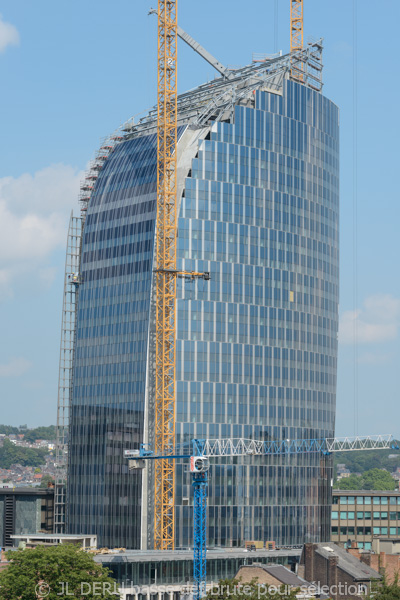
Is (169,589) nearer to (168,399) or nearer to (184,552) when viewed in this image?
(184,552)

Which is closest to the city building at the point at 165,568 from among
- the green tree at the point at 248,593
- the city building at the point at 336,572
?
the city building at the point at 336,572

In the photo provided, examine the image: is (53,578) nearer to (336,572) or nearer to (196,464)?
(196,464)

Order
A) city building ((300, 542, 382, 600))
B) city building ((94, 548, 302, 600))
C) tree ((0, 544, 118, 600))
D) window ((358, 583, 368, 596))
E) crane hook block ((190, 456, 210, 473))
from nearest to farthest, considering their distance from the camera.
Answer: tree ((0, 544, 118, 600)) → window ((358, 583, 368, 596)) → city building ((300, 542, 382, 600)) → crane hook block ((190, 456, 210, 473)) → city building ((94, 548, 302, 600))

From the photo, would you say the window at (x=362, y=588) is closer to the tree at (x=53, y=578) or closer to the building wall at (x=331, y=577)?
the building wall at (x=331, y=577)

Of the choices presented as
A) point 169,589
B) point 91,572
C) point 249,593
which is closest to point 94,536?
point 169,589

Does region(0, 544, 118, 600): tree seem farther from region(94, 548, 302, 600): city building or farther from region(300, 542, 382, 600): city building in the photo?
region(300, 542, 382, 600): city building

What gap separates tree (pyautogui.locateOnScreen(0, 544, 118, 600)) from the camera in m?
133

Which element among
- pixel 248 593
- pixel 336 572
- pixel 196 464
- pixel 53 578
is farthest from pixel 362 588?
pixel 248 593

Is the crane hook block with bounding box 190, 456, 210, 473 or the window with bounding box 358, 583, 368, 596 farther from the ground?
the crane hook block with bounding box 190, 456, 210, 473

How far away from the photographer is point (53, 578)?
5271 inches

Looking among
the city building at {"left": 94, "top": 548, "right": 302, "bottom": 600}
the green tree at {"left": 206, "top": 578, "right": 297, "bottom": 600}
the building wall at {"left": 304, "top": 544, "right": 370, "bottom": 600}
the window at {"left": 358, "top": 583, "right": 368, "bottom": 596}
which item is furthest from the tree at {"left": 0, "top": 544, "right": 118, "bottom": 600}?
the window at {"left": 358, "top": 583, "right": 368, "bottom": 596}

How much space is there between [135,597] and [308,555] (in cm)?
2700

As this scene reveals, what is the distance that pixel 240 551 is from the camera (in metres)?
191

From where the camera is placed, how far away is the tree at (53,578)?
13275 cm
